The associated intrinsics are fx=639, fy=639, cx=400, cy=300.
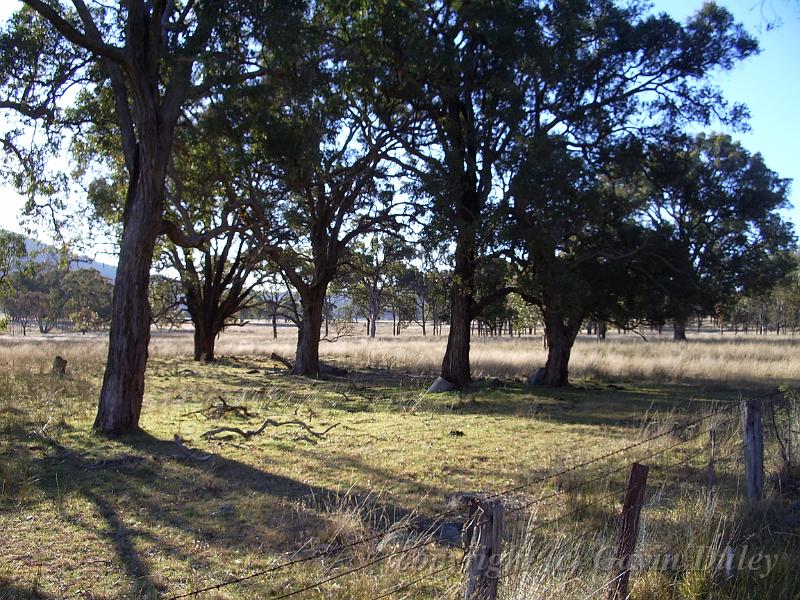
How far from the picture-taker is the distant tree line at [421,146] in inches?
404

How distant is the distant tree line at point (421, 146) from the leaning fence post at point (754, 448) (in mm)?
8361

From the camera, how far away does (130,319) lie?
9.95 meters

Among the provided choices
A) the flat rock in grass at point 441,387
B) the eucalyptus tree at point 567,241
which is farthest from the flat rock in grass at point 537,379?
the flat rock in grass at point 441,387

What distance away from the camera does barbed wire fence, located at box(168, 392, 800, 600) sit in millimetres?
3262

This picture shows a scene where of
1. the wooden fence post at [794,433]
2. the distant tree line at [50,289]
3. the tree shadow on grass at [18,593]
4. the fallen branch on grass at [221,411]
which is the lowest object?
the tree shadow on grass at [18,593]

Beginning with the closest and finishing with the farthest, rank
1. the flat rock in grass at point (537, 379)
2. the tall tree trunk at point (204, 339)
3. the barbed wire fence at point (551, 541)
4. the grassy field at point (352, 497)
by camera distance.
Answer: the barbed wire fence at point (551, 541)
the grassy field at point (352, 497)
the flat rock in grass at point (537, 379)
the tall tree trunk at point (204, 339)

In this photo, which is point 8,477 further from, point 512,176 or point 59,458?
point 512,176

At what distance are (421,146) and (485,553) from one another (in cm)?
1630

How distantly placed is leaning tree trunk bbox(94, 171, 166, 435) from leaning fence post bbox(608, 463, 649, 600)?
26.4 ft

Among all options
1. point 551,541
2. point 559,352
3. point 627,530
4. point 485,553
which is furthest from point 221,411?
point 559,352

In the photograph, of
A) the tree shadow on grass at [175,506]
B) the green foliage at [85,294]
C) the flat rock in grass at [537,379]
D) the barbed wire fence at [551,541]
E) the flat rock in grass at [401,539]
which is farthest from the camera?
the green foliage at [85,294]

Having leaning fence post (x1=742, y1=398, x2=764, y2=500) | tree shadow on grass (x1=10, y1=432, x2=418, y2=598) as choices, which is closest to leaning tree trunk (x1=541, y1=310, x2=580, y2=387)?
tree shadow on grass (x1=10, y1=432, x2=418, y2=598)

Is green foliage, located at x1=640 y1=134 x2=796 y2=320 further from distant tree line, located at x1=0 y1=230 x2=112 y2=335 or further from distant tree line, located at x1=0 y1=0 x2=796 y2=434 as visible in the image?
distant tree line, located at x1=0 y1=230 x2=112 y2=335

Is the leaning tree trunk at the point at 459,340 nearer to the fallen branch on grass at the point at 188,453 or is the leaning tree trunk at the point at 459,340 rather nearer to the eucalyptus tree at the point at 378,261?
the eucalyptus tree at the point at 378,261
